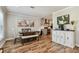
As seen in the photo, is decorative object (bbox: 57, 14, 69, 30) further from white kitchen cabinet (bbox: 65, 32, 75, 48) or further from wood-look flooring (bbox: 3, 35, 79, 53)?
wood-look flooring (bbox: 3, 35, 79, 53)

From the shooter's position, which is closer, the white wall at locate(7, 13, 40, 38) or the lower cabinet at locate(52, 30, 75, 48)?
the white wall at locate(7, 13, 40, 38)

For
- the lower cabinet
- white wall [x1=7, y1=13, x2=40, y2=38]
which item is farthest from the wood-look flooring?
the lower cabinet

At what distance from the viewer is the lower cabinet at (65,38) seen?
296 centimetres

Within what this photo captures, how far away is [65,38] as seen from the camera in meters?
3.07

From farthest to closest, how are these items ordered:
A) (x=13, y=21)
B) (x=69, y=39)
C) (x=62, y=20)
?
(x=62, y=20) → (x=69, y=39) → (x=13, y=21)

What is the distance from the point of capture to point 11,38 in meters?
2.22

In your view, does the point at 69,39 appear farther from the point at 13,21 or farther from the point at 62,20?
the point at 13,21

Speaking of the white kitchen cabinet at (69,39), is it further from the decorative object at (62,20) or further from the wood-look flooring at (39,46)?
the decorative object at (62,20)

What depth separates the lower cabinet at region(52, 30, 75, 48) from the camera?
296cm

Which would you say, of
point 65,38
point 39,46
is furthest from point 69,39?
point 39,46
